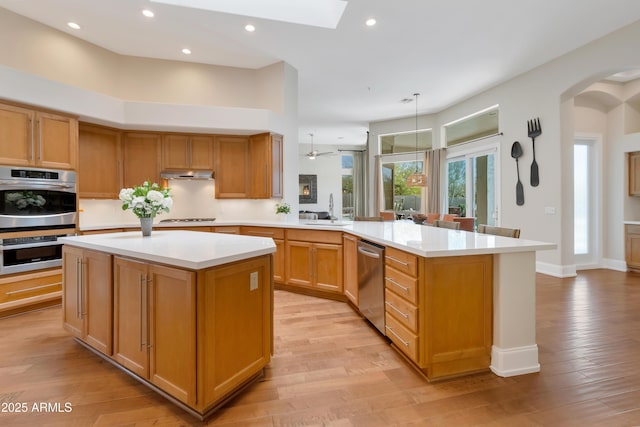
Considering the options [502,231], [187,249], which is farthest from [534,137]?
[187,249]

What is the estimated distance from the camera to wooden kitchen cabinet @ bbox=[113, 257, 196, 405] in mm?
1658

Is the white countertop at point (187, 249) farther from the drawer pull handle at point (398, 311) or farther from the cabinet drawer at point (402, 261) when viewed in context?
the drawer pull handle at point (398, 311)

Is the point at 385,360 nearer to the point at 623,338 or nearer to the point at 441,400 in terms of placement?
the point at 441,400

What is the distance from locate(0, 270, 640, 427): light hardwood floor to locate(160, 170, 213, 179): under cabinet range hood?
2471 millimetres

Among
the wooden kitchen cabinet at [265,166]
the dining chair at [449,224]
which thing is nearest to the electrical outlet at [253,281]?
the dining chair at [449,224]

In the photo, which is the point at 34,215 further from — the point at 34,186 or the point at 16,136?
the point at 16,136

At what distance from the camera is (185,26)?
155 inches

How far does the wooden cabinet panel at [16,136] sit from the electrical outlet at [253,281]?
3.40 metres

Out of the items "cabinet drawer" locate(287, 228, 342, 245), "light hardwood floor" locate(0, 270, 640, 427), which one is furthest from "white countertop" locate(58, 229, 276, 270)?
"cabinet drawer" locate(287, 228, 342, 245)

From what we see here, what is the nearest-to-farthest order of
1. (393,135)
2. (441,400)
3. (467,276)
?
(441,400) < (467,276) < (393,135)

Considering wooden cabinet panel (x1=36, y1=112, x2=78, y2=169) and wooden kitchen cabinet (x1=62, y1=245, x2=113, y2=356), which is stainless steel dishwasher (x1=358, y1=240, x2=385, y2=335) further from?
wooden cabinet panel (x1=36, y1=112, x2=78, y2=169)

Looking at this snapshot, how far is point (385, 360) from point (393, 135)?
717 cm

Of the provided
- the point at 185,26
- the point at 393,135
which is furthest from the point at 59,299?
the point at 393,135

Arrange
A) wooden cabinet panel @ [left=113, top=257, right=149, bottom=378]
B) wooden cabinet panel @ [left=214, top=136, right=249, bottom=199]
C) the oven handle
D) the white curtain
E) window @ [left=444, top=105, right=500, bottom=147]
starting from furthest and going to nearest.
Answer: the white curtain → window @ [left=444, top=105, right=500, bottom=147] → wooden cabinet panel @ [left=214, top=136, right=249, bottom=199] → the oven handle → wooden cabinet panel @ [left=113, top=257, right=149, bottom=378]
